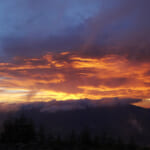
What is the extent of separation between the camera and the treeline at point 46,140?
11.7 meters

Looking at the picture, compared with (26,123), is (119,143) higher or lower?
lower

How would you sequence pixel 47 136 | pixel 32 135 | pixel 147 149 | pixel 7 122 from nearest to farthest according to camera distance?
pixel 147 149, pixel 47 136, pixel 32 135, pixel 7 122

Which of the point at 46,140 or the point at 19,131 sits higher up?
the point at 19,131

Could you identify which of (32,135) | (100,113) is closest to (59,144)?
(32,135)

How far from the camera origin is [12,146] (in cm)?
1228

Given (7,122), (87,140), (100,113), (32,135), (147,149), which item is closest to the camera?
(147,149)

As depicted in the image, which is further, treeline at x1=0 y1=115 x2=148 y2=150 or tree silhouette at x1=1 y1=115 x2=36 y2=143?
tree silhouette at x1=1 y1=115 x2=36 y2=143

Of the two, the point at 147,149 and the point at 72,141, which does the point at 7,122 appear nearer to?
the point at 72,141

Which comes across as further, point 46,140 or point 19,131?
point 19,131

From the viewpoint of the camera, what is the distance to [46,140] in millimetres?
13492

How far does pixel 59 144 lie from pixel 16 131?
506 centimetres

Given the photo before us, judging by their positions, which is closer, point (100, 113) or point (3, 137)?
point (3, 137)

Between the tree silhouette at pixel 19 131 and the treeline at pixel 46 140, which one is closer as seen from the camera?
the treeline at pixel 46 140

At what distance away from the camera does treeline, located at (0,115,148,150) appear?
11.7 meters
